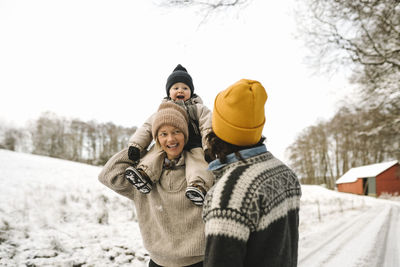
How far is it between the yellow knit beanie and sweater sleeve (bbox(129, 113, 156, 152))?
0.83m

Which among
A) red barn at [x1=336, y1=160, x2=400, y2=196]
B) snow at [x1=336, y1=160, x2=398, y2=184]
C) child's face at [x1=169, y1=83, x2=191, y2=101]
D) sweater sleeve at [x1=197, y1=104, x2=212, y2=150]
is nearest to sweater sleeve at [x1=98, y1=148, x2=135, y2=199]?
sweater sleeve at [x1=197, y1=104, x2=212, y2=150]

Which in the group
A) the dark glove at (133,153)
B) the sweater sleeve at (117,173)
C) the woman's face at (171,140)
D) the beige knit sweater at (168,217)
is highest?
the woman's face at (171,140)

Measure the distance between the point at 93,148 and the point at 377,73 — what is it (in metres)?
45.9

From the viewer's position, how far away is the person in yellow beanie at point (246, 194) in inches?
36.6

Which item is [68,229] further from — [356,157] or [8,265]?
[356,157]

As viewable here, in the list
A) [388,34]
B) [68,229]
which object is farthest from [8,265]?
[388,34]

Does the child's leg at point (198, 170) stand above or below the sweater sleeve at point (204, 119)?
below

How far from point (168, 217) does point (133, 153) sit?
530 millimetres

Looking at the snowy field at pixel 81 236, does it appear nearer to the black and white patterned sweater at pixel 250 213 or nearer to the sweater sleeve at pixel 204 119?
the sweater sleeve at pixel 204 119

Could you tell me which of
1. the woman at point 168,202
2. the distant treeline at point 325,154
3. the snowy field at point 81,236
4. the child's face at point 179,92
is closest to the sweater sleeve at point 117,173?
the woman at point 168,202

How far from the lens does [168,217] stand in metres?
1.65

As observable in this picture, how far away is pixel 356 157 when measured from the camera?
4066cm

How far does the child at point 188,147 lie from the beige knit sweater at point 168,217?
0.28ft

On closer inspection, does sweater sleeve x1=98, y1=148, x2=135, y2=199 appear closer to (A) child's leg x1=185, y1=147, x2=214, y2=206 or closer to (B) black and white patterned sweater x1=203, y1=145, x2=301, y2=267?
(A) child's leg x1=185, y1=147, x2=214, y2=206
